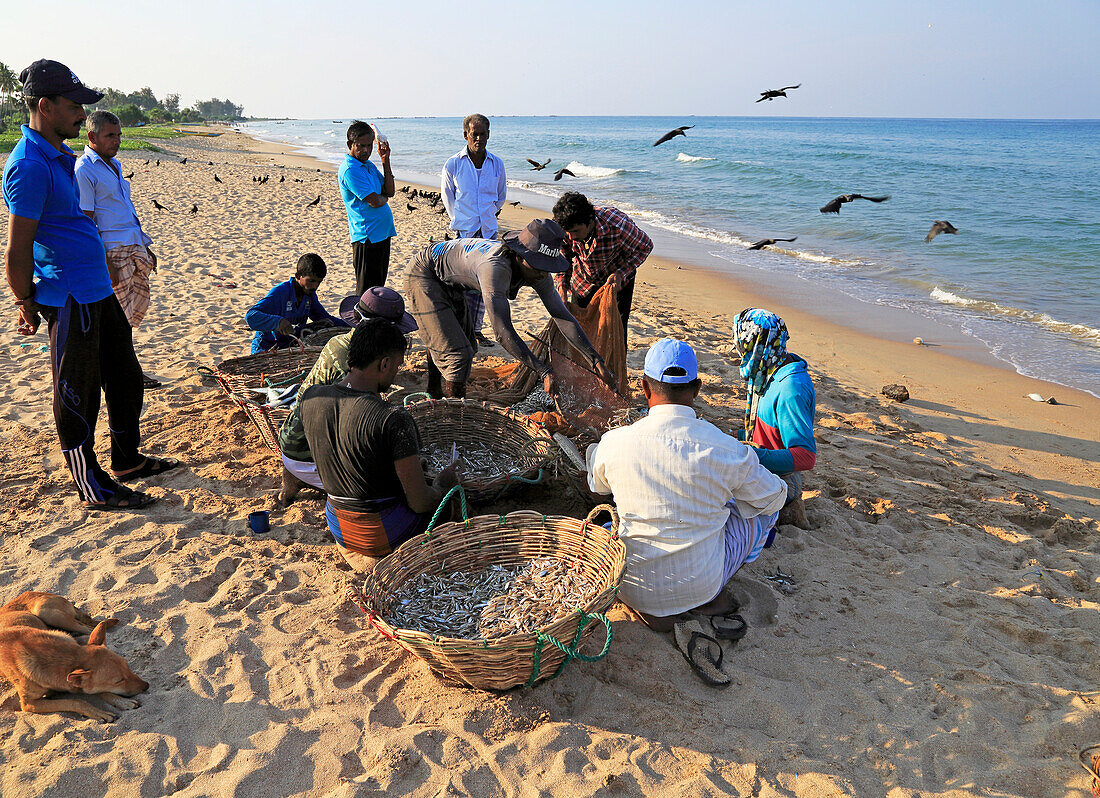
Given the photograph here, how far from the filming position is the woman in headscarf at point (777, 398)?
3.22 m

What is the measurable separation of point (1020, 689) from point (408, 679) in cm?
240

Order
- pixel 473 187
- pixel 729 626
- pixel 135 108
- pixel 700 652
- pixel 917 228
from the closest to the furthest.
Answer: pixel 700 652, pixel 729 626, pixel 473 187, pixel 917 228, pixel 135 108

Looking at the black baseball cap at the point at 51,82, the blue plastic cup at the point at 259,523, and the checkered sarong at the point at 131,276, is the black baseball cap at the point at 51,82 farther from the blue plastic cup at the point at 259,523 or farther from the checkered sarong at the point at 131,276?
the blue plastic cup at the point at 259,523

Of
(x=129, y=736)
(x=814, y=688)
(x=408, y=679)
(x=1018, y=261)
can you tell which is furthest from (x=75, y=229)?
(x=1018, y=261)

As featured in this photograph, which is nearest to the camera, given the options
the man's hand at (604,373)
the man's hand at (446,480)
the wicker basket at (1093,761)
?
the wicker basket at (1093,761)

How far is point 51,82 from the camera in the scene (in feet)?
10.2

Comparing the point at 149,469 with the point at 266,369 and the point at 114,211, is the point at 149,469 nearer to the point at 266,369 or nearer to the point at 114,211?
the point at 266,369

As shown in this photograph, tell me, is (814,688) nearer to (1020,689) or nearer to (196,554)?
(1020,689)

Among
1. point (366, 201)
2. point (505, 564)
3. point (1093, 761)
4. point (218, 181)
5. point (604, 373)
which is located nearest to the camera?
point (1093, 761)

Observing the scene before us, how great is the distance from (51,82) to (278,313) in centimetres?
207

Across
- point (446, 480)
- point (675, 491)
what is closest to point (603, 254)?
point (446, 480)

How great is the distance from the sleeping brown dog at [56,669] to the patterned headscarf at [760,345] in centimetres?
298

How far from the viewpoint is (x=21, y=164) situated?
309 centimetres

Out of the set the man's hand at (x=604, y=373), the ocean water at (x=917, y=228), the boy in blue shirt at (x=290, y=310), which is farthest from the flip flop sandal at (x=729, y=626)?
the ocean water at (x=917, y=228)
